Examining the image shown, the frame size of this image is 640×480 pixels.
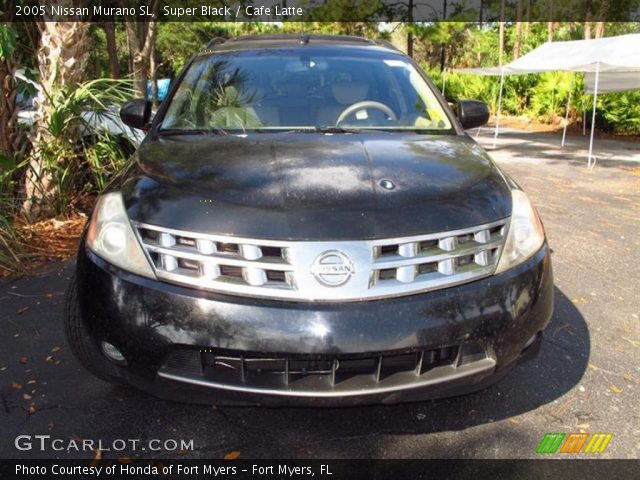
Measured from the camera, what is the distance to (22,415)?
2.38 meters

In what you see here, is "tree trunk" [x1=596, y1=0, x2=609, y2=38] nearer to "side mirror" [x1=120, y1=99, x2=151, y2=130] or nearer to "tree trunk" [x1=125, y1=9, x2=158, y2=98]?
"tree trunk" [x1=125, y1=9, x2=158, y2=98]

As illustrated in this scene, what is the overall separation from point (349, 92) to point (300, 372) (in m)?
1.89

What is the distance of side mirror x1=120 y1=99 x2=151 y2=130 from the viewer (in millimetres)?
3246

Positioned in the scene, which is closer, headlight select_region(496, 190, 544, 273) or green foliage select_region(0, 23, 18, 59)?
headlight select_region(496, 190, 544, 273)

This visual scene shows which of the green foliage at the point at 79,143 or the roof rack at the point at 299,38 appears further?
the green foliage at the point at 79,143

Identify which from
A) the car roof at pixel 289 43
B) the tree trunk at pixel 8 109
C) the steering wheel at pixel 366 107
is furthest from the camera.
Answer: the tree trunk at pixel 8 109

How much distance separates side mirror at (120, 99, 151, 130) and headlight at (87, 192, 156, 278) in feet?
3.95

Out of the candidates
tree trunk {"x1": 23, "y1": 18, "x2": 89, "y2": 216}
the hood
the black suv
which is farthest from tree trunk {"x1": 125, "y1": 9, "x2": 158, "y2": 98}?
the black suv

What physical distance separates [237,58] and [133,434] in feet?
7.22

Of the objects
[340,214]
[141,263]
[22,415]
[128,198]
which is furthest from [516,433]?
[22,415]

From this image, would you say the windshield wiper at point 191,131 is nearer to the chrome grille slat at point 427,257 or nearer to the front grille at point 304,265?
the front grille at point 304,265

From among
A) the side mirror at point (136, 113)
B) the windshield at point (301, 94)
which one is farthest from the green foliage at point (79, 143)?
the windshield at point (301, 94)

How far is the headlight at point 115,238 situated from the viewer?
194 cm

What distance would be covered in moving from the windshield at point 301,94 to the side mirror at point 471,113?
22 centimetres
